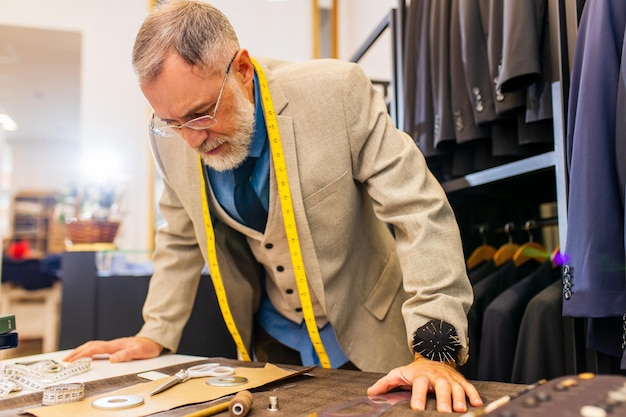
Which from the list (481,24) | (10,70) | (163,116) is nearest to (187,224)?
(163,116)

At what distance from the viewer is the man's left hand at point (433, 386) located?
76cm

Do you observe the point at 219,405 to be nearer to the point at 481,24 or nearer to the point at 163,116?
the point at 163,116

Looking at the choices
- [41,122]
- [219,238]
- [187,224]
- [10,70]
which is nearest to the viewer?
[219,238]

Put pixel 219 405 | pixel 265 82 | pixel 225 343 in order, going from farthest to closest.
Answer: pixel 225 343
pixel 265 82
pixel 219 405

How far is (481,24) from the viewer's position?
5.56 ft

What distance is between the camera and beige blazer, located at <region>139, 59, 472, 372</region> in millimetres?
1101

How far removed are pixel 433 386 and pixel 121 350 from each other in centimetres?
81

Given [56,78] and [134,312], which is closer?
[134,312]

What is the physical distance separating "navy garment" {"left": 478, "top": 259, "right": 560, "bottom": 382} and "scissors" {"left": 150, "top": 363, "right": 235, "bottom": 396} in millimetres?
787

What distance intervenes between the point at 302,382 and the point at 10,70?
636 centimetres

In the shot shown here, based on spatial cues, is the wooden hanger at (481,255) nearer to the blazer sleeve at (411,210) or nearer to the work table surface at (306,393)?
the blazer sleeve at (411,210)

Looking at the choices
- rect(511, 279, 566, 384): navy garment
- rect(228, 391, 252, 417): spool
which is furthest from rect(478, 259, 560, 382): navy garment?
rect(228, 391, 252, 417): spool

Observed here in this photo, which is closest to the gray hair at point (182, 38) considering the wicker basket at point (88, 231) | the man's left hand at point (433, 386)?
the man's left hand at point (433, 386)

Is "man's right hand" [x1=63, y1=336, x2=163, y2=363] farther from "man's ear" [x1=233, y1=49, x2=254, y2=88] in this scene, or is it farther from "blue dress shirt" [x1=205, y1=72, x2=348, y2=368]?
"man's ear" [x1=233, y1=49, x2=254, y2=88]
